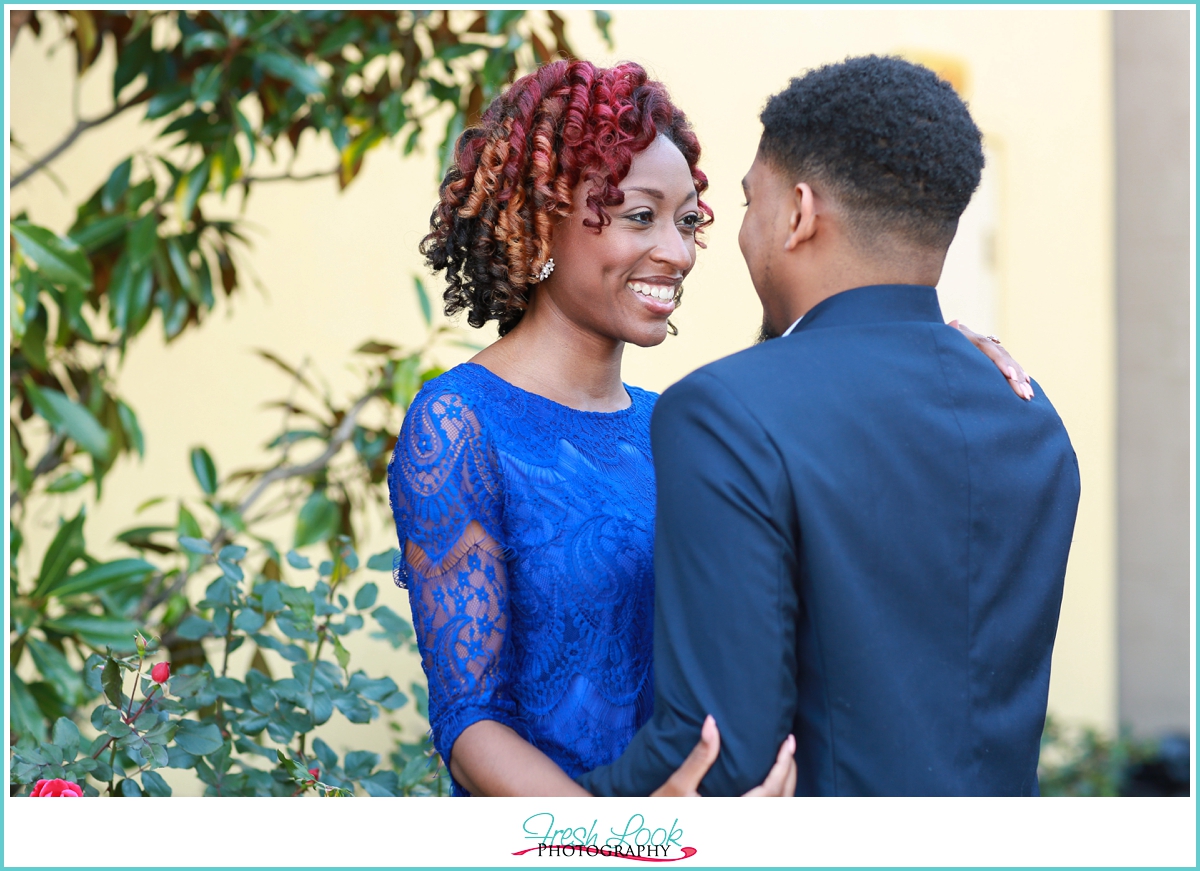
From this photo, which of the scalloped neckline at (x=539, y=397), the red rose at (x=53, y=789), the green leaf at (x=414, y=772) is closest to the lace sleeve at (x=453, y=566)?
the scalloped neckline at (x=539, y=397)

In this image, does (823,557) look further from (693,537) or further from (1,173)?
(1,173)

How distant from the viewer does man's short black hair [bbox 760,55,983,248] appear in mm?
1322

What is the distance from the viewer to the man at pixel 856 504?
4.05 ft

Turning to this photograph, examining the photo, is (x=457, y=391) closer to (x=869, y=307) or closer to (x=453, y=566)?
(x=453, y=566)

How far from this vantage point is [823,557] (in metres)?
1.24

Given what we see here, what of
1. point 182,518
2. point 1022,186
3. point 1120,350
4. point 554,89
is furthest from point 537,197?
point 1120,350

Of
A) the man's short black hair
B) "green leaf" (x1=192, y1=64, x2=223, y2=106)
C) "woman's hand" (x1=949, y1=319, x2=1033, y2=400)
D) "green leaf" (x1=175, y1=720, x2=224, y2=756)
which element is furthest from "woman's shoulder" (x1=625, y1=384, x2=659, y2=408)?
"green leaf" (x1=192, y1=64, x2=223, y2=106)

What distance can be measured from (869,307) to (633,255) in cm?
52

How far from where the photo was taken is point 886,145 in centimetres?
132

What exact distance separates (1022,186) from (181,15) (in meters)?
4.06

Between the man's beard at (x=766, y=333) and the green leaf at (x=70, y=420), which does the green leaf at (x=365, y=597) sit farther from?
the man's beard at (x=766, y=333)

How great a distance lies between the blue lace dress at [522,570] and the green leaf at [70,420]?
4.09 ft

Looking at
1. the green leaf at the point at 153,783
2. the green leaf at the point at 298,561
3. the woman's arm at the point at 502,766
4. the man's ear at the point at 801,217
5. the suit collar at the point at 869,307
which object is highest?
the man's ear at the point at 801,217

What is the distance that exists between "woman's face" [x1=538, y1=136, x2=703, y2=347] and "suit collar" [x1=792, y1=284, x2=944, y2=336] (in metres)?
0.46
